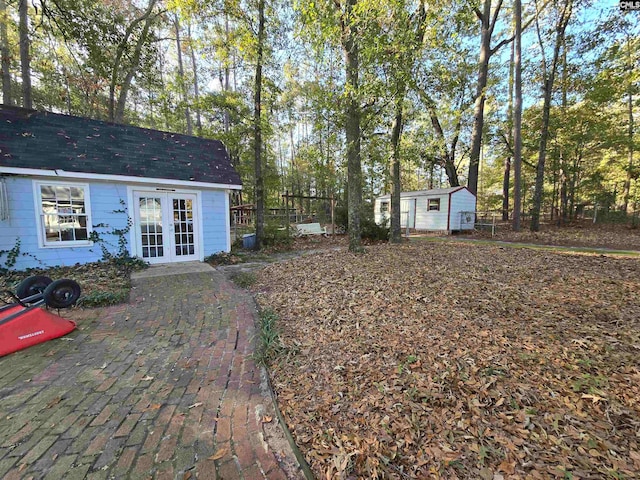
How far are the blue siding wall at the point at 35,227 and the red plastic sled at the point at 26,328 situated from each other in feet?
13.1

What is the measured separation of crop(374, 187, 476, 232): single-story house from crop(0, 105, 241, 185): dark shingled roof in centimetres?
885

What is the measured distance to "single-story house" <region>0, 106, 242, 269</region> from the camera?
5836mm

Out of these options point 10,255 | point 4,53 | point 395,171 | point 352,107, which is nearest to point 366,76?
point 352,107

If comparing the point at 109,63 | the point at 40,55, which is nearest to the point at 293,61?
Result: the point at 109,63

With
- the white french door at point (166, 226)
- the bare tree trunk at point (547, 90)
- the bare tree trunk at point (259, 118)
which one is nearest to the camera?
the white french door at point (166, 226)

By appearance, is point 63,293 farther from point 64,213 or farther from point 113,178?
point 113,178

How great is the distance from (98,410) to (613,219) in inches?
870

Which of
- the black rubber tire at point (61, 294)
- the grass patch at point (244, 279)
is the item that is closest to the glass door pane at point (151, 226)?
the grass patch at point (244, 279)

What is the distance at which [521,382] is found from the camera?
2145 mm

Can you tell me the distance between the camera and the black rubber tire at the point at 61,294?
361 cm

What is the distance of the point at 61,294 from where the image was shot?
3.72 meters

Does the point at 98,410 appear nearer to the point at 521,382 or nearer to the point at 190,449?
the point at 190,449

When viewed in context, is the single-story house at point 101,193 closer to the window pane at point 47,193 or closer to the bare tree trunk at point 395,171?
the window pane at point 47,193

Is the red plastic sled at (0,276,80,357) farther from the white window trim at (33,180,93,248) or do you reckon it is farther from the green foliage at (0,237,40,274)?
the green foliage at (0,237,40,274)
